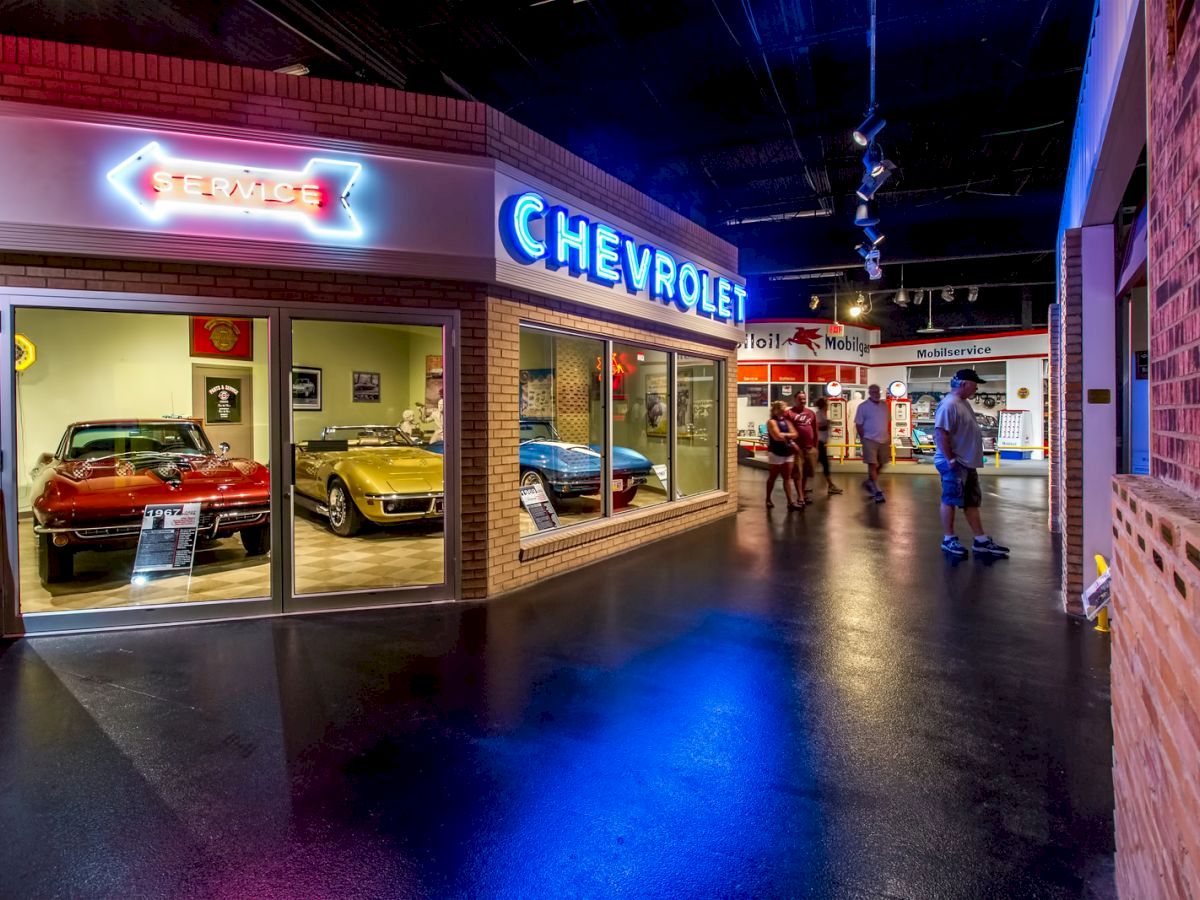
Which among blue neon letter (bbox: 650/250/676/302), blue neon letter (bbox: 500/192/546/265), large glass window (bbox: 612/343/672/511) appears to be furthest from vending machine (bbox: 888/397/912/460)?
blue neon letter (bbox: 500/192/546/265)

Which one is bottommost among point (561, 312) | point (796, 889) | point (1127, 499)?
point (796, 889)

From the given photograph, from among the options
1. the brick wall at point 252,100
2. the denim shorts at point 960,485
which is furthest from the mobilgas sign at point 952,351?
the brick wall at point 252,100

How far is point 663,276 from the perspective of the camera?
25.8ft

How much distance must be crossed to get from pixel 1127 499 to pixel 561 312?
519cm

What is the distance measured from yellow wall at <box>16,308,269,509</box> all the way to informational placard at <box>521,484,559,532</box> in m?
2.41

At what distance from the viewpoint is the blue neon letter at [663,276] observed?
7.72 meters

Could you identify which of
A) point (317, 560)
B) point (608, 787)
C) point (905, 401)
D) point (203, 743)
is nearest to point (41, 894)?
point (203, 743)

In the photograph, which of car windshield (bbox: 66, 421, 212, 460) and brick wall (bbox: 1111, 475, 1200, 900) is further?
car windshield (bbox: 66, 421, 212, 460)

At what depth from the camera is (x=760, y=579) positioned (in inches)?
245

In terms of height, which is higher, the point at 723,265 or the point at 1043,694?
the point at 723,265

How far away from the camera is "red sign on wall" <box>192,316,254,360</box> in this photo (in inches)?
205

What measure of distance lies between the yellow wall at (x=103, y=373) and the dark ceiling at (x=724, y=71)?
316cm

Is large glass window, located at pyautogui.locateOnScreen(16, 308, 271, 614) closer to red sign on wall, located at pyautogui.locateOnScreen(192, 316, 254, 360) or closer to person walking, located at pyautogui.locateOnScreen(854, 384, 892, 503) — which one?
red sign on wall, located at pyautogui.locateOnScreen(192, 316, 254, 360)

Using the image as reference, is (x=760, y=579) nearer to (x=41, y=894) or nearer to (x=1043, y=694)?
(x=1043, y=694)
